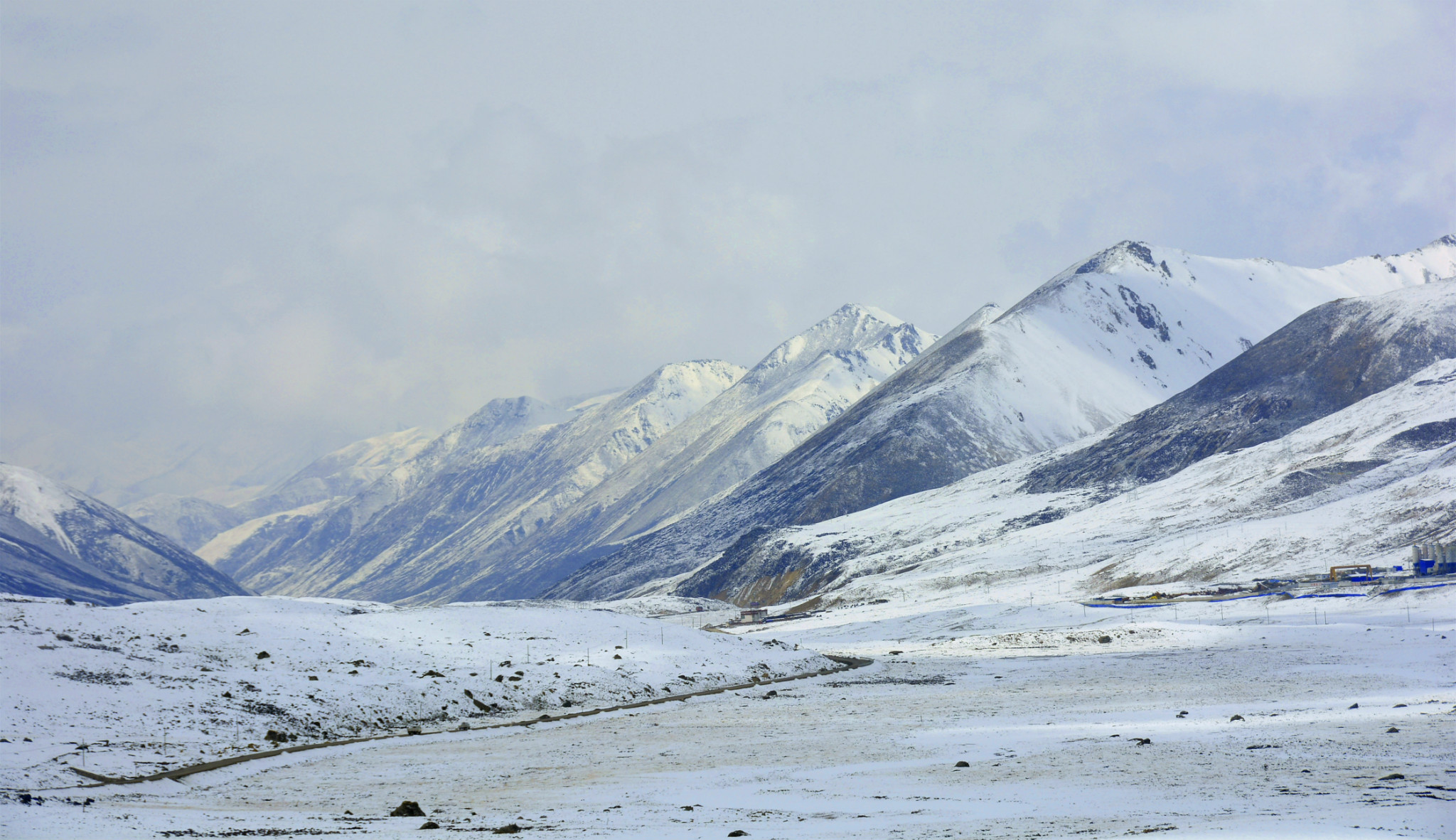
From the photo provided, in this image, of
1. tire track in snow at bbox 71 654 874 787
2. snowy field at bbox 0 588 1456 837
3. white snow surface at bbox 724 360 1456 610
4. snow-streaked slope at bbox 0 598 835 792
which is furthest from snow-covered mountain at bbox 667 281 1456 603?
snow-streaked slope at bbox 0 598 835 792

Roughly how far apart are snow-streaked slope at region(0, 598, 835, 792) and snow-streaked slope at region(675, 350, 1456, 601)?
76.0m

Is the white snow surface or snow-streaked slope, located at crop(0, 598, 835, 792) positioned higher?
snow-streaked slope, located at crop(0, 598, 835, 792)

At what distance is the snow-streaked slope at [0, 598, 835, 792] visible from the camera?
29766 millimetres

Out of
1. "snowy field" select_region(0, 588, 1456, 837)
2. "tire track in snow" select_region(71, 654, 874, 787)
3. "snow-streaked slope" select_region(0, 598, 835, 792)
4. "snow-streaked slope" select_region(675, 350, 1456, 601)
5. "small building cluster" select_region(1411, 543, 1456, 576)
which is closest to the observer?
"snowy field" select_region(0, 588, 1456, 837)

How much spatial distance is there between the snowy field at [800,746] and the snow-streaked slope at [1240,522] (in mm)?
51182

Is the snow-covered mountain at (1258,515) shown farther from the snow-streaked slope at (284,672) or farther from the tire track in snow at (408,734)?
the snow-streaked slope at (284,672)

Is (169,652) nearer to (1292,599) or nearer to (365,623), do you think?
(365,623)

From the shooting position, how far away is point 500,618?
56062 millimetres

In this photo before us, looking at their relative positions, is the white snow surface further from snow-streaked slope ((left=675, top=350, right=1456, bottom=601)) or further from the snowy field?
the snowy field

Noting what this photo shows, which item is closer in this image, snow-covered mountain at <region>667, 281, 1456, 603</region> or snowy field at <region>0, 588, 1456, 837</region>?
snowy field at <region>0, 588, 1456, 837</region>

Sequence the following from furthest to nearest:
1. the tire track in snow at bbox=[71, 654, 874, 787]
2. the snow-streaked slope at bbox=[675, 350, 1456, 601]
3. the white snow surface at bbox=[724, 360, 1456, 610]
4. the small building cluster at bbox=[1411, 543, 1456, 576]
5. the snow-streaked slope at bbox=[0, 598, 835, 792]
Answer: the snow-streaked slope at bbox=[675, 350, 1456, 601] < the white snow surface at bbox=[724, 360, 1456, 610] < the small building cluster at bbox=[1411, 543, 1456, 576] < the snow-streaked slope at bbox=[0, 598, 835, 792] < the tire track in snow at bbox=[71, 654, 874, 787]

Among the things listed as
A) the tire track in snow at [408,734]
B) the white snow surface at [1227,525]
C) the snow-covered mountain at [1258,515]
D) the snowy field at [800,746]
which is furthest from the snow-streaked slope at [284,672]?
the snow-covered mountain at [1258,515]

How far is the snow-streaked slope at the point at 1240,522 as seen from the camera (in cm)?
10881

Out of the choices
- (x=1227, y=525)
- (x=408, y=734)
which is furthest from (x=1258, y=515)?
(x=408, y=734)
